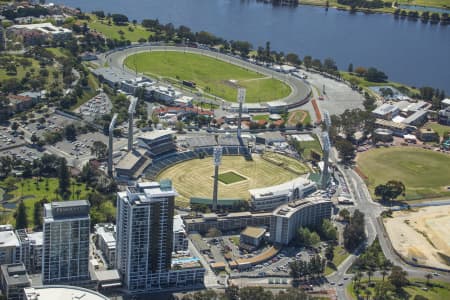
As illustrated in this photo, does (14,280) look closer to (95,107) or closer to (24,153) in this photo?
(24,153)

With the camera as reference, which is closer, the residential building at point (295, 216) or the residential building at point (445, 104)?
the residential building at point (295, 216)

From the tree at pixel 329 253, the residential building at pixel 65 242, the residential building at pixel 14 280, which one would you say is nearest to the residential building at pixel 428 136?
the tree at pixel 329 253

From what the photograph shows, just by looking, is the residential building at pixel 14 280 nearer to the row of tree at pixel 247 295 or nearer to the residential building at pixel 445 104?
the row of tree at pixel 247 295

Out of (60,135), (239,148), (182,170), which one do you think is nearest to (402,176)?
(239,148)

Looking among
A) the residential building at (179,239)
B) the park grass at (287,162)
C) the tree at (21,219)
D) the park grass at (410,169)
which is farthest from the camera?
the park grass at (287,162)

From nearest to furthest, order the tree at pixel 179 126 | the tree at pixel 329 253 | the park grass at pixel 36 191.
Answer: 1. the tree at pixel 329 253
2. the park grass at pixel 36 191
3. the tree at pixel 179 126

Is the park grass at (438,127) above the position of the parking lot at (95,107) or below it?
below
